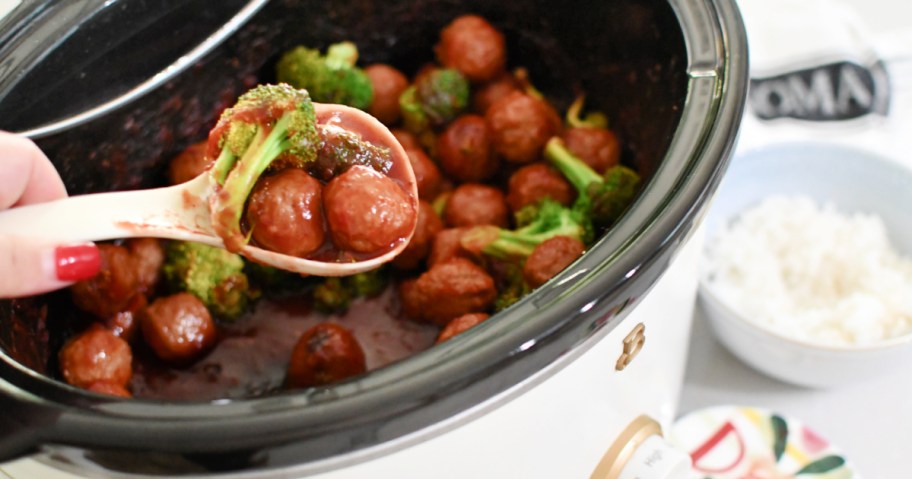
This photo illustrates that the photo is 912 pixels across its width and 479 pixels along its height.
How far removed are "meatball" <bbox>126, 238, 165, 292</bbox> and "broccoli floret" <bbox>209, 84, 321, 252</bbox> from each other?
47cm

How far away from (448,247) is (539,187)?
20cm

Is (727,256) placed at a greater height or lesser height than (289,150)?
lesser

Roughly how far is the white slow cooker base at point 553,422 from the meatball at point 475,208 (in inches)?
15.7

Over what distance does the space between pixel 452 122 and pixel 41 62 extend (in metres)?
0.70

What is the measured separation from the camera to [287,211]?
3.26ft

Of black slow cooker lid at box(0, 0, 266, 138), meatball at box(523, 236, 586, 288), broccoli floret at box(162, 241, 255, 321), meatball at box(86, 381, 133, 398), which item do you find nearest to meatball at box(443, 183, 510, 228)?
meatball at box(523, 236, 586, 288)

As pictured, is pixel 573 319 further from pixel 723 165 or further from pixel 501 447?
pixel 723 165

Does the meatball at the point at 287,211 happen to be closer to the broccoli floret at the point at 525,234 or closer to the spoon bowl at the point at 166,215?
the spoon bowl at the point at 166,215

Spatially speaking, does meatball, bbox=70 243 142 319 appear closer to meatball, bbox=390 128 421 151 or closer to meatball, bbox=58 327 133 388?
meatball, bbox=58 327 133 388

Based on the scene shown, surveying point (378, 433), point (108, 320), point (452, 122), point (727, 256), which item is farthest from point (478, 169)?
point (378, 433)

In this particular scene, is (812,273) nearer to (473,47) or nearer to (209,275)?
(473,47)

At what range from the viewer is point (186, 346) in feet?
4.44

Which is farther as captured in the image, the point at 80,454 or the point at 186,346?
the point at 186,346

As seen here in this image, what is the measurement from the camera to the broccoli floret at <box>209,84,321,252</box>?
0.96m
